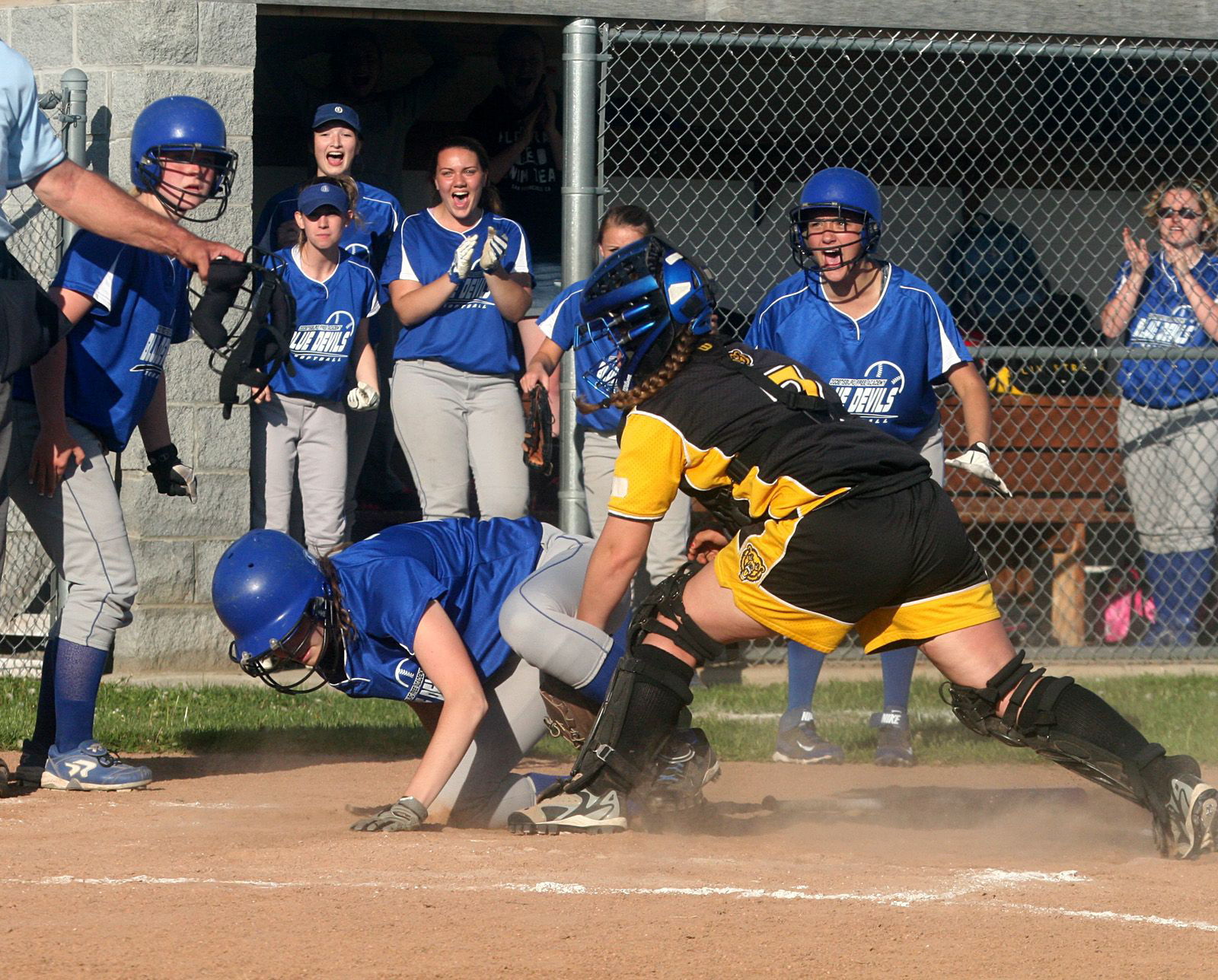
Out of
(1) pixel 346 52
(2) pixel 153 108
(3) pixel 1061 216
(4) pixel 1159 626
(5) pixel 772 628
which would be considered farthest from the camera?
(3) pixel 1061 216

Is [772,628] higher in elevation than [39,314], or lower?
lower

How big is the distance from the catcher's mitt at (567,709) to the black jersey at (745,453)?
2.14ft

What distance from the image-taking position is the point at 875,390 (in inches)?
243

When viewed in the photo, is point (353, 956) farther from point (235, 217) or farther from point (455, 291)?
point (235, 217)

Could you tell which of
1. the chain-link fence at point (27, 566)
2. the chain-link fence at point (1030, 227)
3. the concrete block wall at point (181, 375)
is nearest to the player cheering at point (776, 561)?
the chain-link fence at point (1030, 227)

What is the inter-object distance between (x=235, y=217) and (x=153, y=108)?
2.20 m

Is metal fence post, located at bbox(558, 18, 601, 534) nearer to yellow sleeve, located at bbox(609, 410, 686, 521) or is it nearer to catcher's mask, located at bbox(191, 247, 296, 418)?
catcher's mask, located at bbox(191, 247, 296, 418)

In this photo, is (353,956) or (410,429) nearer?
(353,956)

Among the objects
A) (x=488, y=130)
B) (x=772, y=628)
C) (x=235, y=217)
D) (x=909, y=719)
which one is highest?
(x=488, y=130)

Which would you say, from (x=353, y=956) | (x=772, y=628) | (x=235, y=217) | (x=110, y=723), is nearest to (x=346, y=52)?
(x=235, y=217)

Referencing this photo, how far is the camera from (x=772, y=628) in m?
4.18

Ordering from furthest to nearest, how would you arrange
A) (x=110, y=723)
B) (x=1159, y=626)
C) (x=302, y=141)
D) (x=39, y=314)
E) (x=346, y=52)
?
(x=302, y=141)
(x=346, y=52)
(x=1159, y=626)
(x=110, y=723)
(x=39, y=314)

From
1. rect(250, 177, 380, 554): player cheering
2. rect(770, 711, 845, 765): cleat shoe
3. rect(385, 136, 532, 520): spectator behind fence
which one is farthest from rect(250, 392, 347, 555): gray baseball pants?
rect(770, 711, 845, 765): cleat shoe

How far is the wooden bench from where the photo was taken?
832cm
